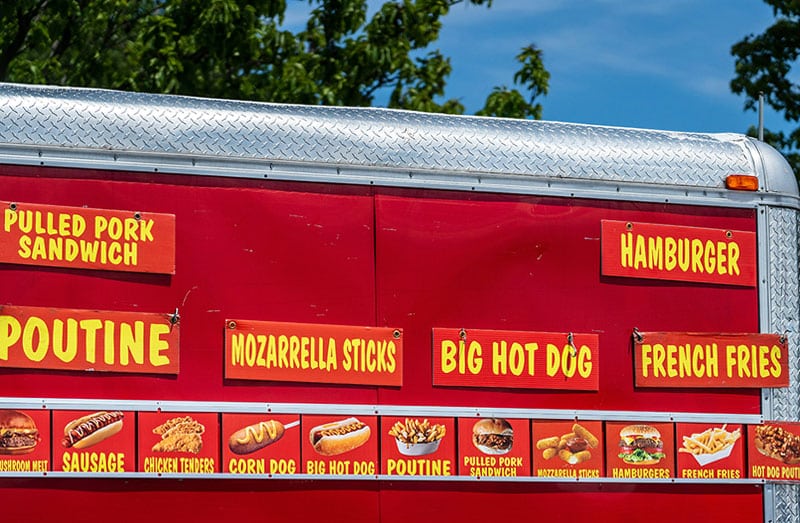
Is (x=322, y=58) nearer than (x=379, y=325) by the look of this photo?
No

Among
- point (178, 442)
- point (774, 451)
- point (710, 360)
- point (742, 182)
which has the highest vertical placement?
point (742, 182)

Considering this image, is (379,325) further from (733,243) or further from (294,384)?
(733,243)

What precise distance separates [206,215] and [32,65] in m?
9.33

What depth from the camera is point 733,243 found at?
19.4ft

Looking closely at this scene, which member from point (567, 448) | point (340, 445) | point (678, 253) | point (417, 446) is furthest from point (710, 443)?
point (340, 445)

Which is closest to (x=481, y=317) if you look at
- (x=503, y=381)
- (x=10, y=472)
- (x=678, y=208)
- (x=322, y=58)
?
(x=503, y=381)

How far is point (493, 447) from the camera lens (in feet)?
17.8

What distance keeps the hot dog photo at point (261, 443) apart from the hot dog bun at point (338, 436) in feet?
0.28

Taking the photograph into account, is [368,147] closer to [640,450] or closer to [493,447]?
[493,447]

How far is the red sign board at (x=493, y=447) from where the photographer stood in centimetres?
540

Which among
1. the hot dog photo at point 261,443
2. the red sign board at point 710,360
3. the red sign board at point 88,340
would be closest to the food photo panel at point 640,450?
the red sign board at point 710,360

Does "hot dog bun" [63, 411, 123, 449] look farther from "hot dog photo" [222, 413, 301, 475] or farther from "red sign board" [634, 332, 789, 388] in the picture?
"red sign board" [634, 332, 789, 388]

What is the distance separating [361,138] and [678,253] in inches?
63.1

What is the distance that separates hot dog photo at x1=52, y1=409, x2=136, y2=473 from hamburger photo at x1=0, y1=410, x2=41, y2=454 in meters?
0.09
